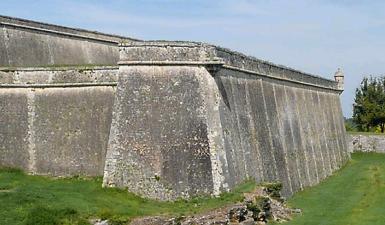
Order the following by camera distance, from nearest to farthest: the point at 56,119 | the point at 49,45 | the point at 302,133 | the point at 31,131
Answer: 1. the point at 31,131
2. the point at 56,119
3. the point at 49,45
4. the point at 302,133

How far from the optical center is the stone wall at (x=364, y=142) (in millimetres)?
58344

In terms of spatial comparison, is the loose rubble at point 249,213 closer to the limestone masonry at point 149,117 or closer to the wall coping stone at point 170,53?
the limestone masonry at point 149,117

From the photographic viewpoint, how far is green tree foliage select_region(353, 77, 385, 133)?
7012cm

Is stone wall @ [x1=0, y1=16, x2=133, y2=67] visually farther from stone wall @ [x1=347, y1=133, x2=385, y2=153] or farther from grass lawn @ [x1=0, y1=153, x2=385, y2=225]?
stone wall @ [x1=347, y1=133, x2=385, y2=153]

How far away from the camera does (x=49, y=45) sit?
122ft

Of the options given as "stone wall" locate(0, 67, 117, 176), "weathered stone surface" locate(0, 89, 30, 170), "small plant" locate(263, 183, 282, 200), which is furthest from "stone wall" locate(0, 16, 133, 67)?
"small plant" locate(263, 183, 282, 200)

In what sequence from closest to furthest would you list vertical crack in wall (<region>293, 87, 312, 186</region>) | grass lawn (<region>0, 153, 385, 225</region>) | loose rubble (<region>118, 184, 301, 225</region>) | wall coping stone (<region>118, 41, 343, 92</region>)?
grass lawn (<region>0, 153, 385, 225</region>)
loose rubble (<region>118, 184, 301, 225</region>)
wall coping stone (<region>118, 41, 343, 92</region>)
vertical crack in wall (<region>293, 87, 312, 186</region>)

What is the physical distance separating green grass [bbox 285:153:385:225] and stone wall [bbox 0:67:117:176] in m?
8.82

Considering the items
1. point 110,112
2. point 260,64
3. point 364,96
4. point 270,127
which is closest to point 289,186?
point 270,127

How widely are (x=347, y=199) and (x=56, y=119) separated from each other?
44.2 feet

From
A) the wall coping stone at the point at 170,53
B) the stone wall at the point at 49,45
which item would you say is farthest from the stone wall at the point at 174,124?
the stone wall at the point at 49,45

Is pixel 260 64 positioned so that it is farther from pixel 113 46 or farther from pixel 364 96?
pixel 364 96

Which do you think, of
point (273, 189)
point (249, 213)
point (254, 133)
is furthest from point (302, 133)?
point (249, 213)

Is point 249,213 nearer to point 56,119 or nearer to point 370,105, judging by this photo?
point 56,119
